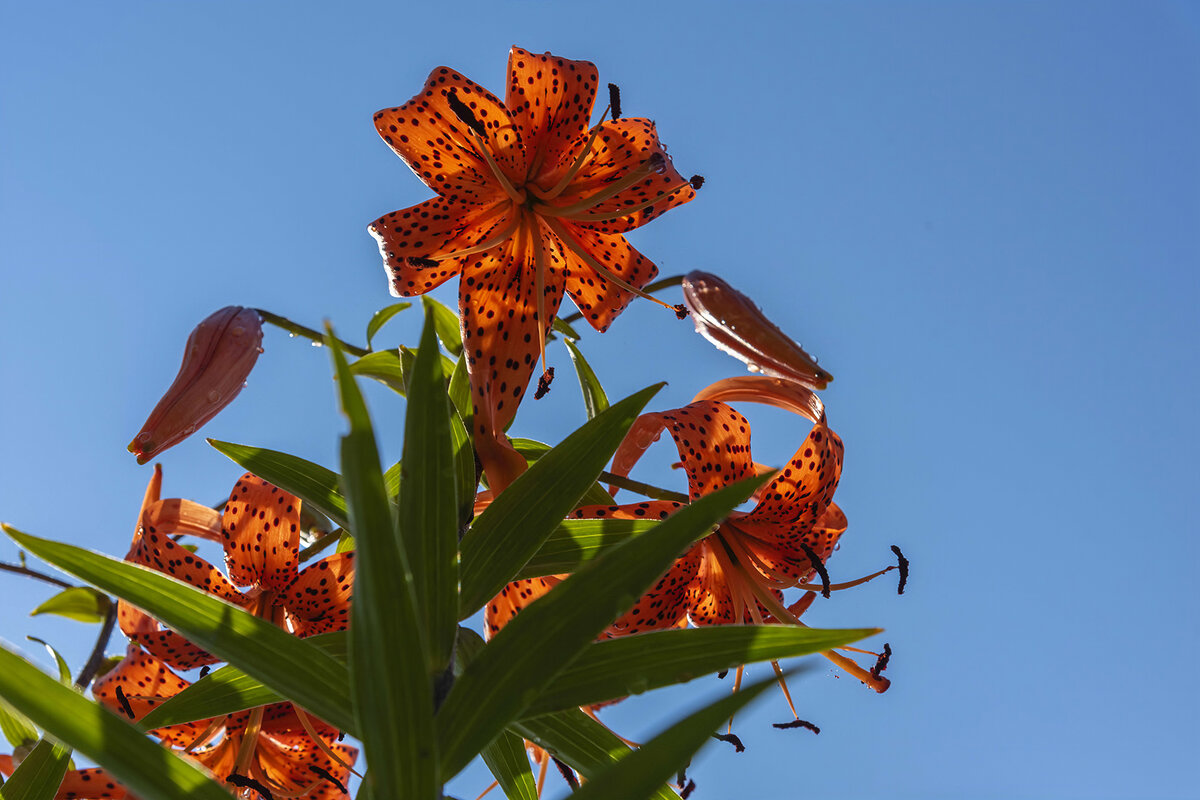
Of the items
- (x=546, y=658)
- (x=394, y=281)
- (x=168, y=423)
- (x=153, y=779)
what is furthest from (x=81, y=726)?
(x=394, y=281)

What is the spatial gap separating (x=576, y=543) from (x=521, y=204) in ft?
2.28

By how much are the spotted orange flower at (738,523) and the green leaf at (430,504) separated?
49 centimetres

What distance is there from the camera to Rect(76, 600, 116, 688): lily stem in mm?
1610

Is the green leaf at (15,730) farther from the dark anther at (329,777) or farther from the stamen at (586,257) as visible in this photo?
the stamen at (586,257)

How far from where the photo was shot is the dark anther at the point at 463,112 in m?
1.31

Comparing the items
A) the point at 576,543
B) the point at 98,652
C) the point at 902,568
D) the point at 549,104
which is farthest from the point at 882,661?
the point at 98,652

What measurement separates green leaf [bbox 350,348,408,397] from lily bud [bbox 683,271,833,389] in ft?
1.54

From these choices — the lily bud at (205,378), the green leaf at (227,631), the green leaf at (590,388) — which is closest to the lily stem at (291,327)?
the lily bud at (205,378)

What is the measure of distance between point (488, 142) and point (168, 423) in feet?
1.97

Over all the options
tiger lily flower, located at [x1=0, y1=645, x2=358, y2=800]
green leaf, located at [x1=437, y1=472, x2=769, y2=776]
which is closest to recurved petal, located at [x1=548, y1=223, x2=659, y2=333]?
tiger lily flower, located at [x1=0, y1=645, x2=358, y2=800]

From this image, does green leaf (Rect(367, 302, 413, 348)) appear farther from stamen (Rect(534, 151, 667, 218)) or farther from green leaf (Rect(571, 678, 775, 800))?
green leaf (Rect(571, 678, 775, 800))

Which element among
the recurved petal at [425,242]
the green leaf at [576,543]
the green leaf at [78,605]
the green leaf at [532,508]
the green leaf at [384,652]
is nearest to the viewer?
the green leaf at [384,652]

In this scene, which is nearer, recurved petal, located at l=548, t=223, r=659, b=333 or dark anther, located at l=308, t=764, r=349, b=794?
dark anther, located at l=308, t=764, r=349, b=794

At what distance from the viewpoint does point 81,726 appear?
0.61 m
